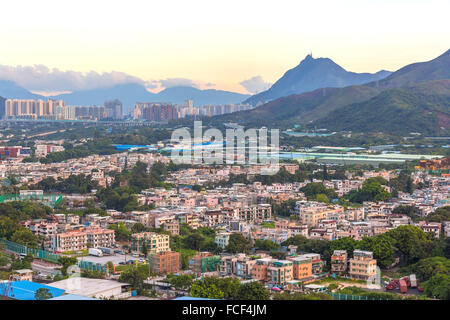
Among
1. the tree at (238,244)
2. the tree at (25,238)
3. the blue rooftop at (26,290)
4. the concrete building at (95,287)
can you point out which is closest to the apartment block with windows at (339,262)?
the tree at (238,244)

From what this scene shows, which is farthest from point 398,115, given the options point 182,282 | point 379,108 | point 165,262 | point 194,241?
point 182,282

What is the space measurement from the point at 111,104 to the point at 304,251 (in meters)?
41.2

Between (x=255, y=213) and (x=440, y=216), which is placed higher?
(x=440, y=216)

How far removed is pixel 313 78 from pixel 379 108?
116ft

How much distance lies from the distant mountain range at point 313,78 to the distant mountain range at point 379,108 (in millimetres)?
18045

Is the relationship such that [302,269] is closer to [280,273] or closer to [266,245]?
[280,273]

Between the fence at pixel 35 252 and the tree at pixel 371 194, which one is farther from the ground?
the tree at pixel 371 194

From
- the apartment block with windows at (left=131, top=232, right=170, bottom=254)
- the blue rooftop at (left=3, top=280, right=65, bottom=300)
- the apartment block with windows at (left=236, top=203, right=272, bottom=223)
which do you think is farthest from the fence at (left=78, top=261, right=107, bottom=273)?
the apartment block with windows at (left=236, top=203, right=272, bottom=223)

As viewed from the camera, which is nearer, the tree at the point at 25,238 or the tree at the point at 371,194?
the tree at the point at 25,238

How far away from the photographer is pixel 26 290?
513cm

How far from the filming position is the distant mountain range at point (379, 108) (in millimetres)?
25719

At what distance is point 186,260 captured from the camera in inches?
257

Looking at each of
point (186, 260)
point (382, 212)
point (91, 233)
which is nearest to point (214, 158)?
point (382, 212)

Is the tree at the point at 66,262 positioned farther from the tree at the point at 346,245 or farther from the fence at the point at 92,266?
the tree at the point at 346,245
